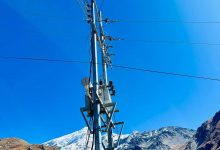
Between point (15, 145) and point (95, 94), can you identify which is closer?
point (95, 94)

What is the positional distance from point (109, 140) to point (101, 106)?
5.77 meters

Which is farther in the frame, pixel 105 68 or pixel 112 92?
pixel 105 68

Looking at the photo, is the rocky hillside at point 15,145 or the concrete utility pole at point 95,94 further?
the rocky hillside at point 15,145

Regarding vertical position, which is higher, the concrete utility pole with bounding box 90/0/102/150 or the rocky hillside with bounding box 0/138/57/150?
the rocky hillside with bounding box 0/138/57/150

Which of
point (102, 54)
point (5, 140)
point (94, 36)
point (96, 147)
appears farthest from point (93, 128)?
point (5, 140)

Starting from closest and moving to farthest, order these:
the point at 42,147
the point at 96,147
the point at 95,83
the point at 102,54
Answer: the point at 96,147, the point at 95,83, the point at 102,54, the point at 42,147

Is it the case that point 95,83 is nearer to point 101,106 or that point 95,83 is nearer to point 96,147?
point 101,106

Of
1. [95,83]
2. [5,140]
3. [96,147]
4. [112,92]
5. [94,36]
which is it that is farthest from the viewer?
[5,140]

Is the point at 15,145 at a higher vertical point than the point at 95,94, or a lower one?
higher

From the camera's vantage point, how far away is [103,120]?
15445 millimetres

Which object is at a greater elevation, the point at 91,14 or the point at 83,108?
the point at 91,14

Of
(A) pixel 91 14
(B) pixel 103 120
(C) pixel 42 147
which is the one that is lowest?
(B) pixel 103 120

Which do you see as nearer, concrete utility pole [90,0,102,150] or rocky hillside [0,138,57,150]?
concrete utility pole [90,0,102,150]

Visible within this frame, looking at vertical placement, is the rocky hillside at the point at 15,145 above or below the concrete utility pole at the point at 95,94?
above
